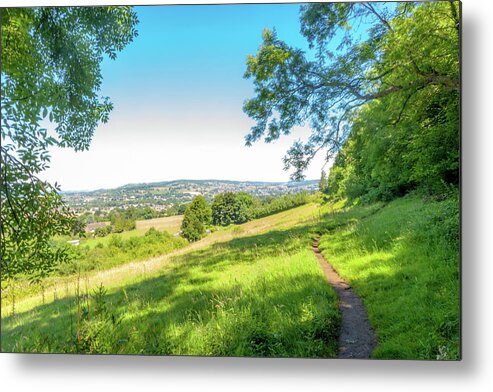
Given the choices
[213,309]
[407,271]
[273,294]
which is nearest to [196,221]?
[213,309]

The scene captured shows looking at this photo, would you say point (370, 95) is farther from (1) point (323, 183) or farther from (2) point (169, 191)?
(2) point (169, 191)

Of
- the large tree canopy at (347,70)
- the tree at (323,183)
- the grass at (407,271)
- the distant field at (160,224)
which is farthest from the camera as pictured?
the distant field at (160,224)

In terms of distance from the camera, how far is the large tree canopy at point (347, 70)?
3.60 meters

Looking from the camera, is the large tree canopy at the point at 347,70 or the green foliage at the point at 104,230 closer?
the large tree canopy at the point at 347,70

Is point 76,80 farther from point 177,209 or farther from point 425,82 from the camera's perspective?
point 425,82

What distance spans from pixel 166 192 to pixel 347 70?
2.10 metres

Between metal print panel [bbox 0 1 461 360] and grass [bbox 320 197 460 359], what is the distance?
0.06 feet

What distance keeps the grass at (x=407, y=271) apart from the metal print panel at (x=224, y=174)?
19mm

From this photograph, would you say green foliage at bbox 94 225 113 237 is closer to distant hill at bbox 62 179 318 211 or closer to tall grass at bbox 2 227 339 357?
distant hill at bbox 62 179 318 211

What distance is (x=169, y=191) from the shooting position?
12.6ft

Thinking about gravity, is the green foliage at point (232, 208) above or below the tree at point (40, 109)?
below

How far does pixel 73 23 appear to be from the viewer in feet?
12.9

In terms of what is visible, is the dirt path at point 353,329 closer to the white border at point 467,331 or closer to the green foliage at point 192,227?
the white border at point 467,331

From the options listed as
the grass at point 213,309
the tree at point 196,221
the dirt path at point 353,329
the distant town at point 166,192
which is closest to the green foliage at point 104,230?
the distant town at point 166,192
